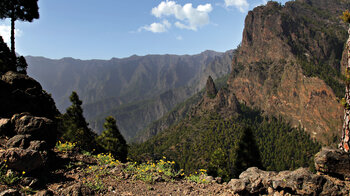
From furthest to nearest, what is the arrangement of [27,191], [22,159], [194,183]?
[194,183]
[22,159]
[27,191]

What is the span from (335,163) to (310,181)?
6.32ft

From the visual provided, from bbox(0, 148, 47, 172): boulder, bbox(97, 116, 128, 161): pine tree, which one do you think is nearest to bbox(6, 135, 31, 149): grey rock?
bbox(0, 148, 47, 172): boulder

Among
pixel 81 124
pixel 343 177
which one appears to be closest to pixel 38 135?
pixel 343 177

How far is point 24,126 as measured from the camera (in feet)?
37.1

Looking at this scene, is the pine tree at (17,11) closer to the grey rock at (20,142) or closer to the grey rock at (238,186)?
the grey rock at (20,142)

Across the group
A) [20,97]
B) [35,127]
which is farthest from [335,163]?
[20,97]

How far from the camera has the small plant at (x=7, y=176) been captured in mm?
7820

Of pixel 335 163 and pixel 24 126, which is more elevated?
pixel 24 126

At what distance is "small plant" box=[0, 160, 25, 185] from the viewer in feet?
25.7

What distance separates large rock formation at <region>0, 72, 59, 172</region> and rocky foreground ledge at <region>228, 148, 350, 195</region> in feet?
31.1

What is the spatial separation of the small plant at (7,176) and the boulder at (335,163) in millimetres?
13723

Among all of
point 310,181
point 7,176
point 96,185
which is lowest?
point 96,185

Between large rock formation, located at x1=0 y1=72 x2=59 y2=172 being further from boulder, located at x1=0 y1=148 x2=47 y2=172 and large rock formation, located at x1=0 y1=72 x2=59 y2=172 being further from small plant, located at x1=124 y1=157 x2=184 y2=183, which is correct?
small plant, located at x1=124 y1=157 x2=184 y2=183

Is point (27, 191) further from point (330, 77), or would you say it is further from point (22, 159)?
point (330, 77)
